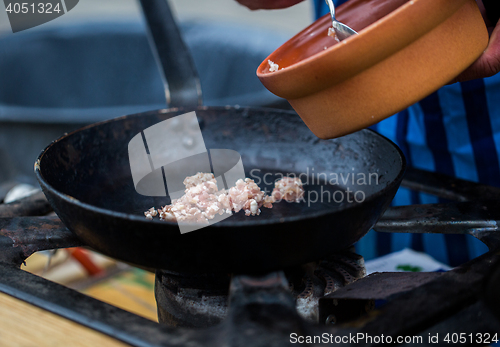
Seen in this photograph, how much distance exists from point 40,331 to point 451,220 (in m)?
0.61

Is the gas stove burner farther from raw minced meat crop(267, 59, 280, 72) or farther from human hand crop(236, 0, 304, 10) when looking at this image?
human hand crop(236, 0, 304, 10)

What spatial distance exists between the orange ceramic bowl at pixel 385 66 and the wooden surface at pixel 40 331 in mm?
375

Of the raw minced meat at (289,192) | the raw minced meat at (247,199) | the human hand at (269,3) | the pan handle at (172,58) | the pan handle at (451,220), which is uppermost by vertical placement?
the human hand at (269,3)

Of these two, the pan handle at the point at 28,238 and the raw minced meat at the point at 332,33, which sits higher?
the raw minced meat at the point at 332,33

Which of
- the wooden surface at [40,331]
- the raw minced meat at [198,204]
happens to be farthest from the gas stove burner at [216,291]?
the wooden surface at [40,331]

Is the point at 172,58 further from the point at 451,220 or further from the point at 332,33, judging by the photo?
the point at 451,220

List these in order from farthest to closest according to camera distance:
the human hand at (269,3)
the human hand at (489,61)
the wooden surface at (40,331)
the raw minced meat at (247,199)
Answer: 1. the human hand at (269,3)
2. the raw minced meat at (247,199)
3. the human hand at (489,61)
4. the wooden surface at (40,331)

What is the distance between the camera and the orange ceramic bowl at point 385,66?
49 centimetres

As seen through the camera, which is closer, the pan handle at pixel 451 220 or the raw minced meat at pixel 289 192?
the pan handle at pixel 451 220

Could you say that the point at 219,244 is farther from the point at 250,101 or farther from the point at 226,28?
the point at 226,28

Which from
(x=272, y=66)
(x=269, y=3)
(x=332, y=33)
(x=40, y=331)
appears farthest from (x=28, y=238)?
(x=269, y=3)

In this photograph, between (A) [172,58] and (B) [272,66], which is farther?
(A) [172,58]

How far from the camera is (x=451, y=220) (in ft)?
2.24

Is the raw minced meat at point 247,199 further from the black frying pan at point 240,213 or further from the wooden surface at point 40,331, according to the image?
the wooden surface at point 40,331
